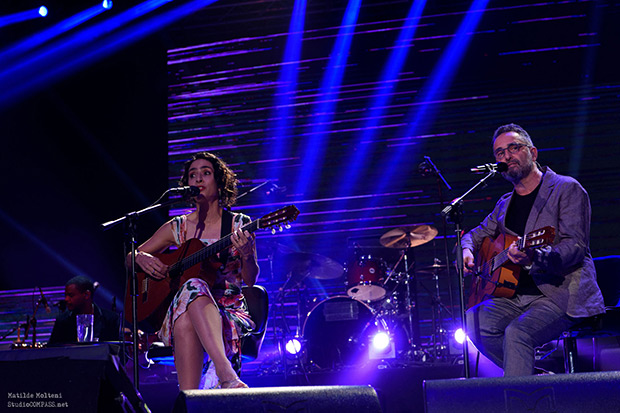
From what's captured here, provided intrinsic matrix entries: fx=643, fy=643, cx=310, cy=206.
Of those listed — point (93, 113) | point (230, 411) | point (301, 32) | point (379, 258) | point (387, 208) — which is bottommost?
point (230, 411)

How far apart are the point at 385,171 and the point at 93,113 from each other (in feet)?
11.7

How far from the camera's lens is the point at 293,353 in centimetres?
665

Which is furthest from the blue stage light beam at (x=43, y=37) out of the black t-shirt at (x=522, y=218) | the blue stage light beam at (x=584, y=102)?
the black t-shirt at (x=522, y=218)

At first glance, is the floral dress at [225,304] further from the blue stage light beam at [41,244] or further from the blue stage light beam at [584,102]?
the blue stage light beam at [584,102]

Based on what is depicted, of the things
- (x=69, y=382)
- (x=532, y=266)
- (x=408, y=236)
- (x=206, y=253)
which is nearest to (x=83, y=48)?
(x=408, y=236)

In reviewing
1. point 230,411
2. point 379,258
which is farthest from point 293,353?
point 230,411

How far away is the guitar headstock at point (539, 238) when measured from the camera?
10.9 ft

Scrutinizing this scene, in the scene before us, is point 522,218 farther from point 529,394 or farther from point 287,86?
point 287,86

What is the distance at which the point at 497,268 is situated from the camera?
3.76m

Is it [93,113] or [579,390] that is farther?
[93,113]

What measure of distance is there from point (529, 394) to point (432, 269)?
4345 millimetres

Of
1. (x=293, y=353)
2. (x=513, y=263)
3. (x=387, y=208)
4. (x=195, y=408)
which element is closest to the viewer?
(x=195, y=408)

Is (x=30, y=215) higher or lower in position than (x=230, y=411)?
higher

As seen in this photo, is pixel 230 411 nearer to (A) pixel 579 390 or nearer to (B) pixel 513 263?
(A) pixel 579 390
